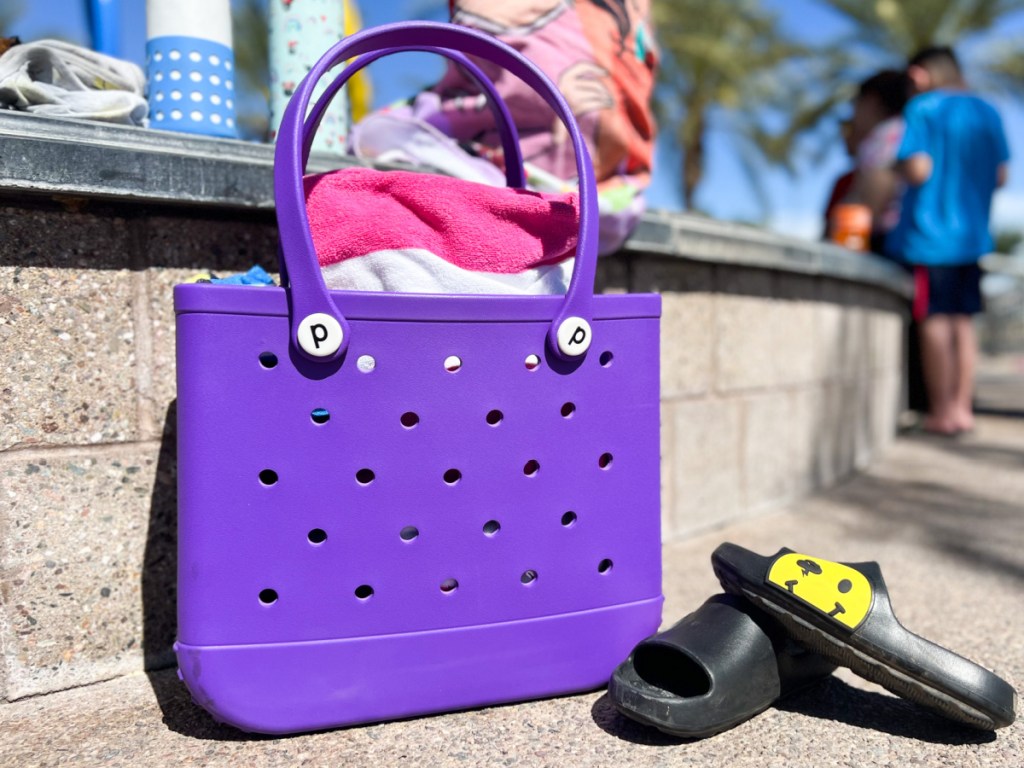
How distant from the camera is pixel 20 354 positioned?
1.33m

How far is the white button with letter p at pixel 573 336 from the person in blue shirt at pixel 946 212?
3.39 m

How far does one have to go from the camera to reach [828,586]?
1.21 metres

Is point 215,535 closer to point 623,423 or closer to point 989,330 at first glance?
point 623,423

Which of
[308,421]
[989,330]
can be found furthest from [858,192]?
[989,330]

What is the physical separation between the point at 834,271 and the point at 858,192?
1264mm

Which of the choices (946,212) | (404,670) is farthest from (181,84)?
(946,212)

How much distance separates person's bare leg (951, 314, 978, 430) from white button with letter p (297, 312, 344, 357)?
13.4ft

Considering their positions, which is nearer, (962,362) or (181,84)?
(181,84)

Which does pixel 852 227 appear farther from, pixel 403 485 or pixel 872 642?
pixel 403 485

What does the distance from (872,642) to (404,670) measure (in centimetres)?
68

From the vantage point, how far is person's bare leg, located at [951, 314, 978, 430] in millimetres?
4285

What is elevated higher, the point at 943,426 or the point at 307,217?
the point at 307,217

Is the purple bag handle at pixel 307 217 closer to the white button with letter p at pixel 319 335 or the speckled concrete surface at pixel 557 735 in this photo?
the white button with letter p at pixel 319 335

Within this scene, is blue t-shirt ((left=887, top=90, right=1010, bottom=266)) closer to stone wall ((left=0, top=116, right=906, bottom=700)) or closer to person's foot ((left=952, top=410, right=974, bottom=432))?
person's foot ((left=952, top=410, right=974, bottom=432))
